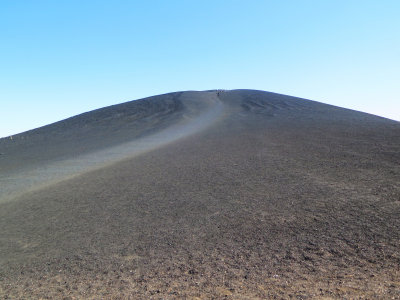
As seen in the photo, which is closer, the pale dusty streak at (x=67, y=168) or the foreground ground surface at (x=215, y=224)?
the foreground ground surface at (x=215, y=224)

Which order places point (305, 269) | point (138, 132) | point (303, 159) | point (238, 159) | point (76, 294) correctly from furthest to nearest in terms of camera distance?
point (138, 132) → point (238, 159) → point (303, 159) → point (305, 269) → point (76, 294)

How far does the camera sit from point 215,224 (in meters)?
8.15

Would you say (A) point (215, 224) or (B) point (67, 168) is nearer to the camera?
(A) point (215, 224)

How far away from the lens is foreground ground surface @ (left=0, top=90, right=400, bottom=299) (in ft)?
17.9

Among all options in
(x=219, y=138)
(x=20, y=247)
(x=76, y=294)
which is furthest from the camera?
(x=219, y=138)

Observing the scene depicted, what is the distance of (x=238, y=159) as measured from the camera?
611 inches

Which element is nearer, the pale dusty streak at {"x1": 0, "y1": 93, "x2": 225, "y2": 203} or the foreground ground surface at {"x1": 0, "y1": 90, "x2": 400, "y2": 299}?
the foreground ground surface at {"x1": 0, "y1": 90, "x2": 400, "y2": 299}

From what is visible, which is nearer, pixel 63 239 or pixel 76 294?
pixel 76 294

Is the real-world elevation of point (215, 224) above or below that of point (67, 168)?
above

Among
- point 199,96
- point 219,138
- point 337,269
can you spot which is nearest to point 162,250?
point 337,269

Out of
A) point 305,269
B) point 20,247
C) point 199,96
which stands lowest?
point 20,247

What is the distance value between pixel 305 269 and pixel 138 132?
26320 mm

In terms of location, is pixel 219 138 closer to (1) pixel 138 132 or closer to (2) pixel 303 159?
(2) pixel 303 159

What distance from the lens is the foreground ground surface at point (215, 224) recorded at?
545 cm
